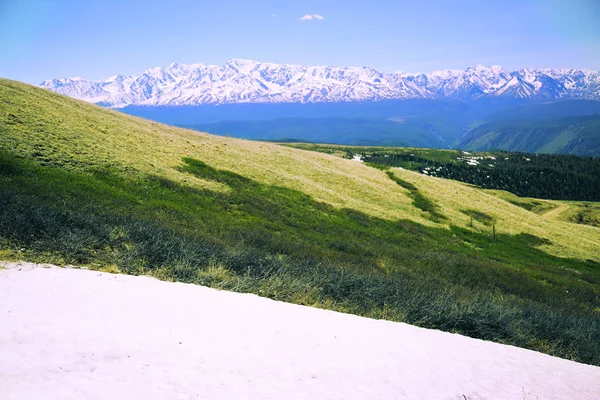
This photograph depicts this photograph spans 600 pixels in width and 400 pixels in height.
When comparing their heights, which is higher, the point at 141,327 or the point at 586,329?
the point at 141,327

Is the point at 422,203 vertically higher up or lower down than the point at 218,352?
lower down

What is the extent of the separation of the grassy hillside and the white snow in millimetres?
2214

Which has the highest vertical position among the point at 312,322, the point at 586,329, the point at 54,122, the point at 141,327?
the point at 54,122

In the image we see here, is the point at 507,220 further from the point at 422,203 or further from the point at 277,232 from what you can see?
the point at 277,232

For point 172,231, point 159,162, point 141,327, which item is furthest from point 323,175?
point 141,327

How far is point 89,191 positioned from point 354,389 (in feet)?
73.1

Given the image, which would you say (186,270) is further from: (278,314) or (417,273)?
(417,273)

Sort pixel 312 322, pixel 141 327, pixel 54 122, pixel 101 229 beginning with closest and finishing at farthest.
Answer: pixel 141 327, pixel 312 322, pixel 101 229, pixel 54 122

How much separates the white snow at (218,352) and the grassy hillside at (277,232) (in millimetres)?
2214

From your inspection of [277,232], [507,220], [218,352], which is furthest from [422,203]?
[218,352]

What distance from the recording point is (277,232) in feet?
92.3

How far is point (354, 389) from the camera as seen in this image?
909 cm

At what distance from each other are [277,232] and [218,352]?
18.6m

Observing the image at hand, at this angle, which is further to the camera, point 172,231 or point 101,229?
point 172,231
